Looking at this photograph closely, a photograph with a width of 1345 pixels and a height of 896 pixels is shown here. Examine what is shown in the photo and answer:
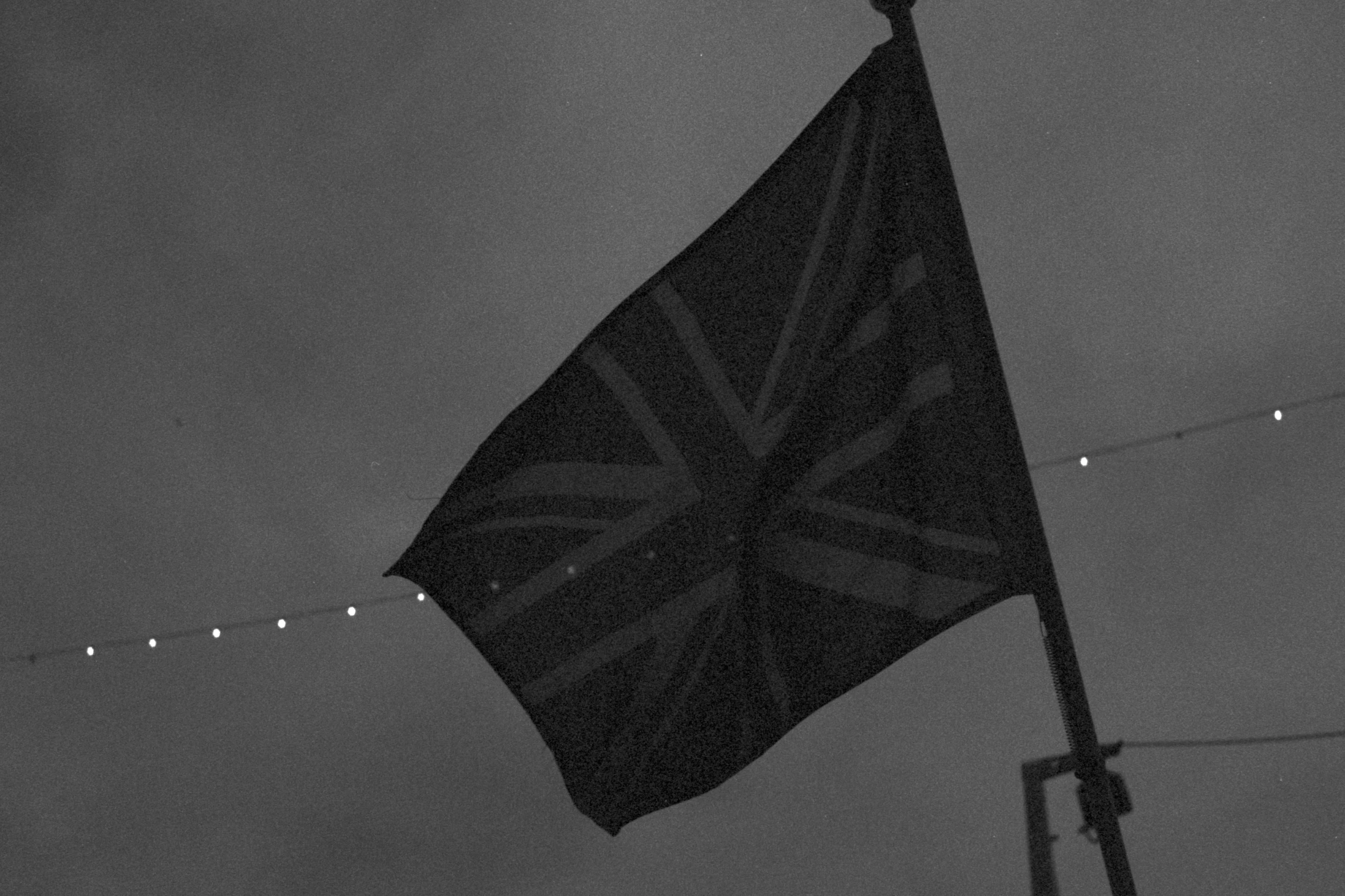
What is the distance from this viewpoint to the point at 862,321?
3840 millimetres

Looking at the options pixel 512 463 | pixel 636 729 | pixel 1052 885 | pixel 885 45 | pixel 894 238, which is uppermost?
pixel 885 45

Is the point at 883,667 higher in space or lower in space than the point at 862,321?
lower

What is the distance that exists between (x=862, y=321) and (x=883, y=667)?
0.87m

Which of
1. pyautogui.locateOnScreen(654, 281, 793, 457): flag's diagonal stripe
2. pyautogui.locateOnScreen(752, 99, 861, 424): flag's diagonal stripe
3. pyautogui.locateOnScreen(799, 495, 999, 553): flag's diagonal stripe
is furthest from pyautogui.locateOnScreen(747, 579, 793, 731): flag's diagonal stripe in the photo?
pyautogui.locateOnScreen(752, 99, 861, 424): flag's diagonal stripe

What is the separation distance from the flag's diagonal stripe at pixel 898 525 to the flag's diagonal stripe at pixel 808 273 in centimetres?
28

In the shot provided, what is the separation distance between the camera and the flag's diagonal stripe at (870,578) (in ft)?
11.9

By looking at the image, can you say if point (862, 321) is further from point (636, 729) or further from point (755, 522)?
point (636, 729)

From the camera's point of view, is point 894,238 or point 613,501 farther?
point 613,501

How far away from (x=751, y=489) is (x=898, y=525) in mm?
398

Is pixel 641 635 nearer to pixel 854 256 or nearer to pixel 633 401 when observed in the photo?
pixel 633 401

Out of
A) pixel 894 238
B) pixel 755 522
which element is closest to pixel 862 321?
pixel 894 238

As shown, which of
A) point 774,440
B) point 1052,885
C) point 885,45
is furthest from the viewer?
point 1052,885

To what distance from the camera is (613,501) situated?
4.06 m

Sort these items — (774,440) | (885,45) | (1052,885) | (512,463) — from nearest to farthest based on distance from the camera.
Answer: (885,45) < (774,440) < (512,463) < (1052,885)
